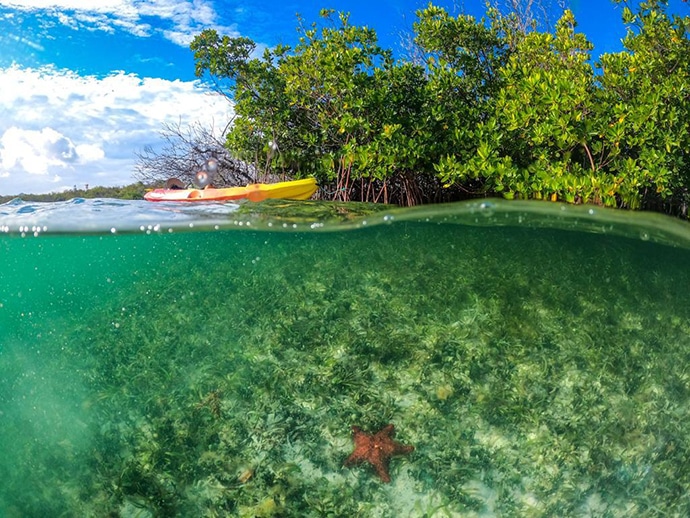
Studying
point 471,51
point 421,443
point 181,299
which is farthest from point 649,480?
point 471,51

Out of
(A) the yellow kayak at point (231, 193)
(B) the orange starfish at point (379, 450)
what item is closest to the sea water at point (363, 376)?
(B) the orange starfish at point (379, 450)

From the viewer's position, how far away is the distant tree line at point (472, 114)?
11273 millimetres

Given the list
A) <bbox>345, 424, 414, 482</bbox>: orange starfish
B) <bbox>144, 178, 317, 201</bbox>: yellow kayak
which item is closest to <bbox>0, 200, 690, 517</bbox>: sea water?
<bbox>345, 424, 414, 482</bbox>: orange starfish

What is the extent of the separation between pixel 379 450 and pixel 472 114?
9.26 meters

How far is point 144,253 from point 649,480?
6.62 meters

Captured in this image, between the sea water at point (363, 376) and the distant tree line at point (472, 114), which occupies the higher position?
the distant tree line at point (472, 114)

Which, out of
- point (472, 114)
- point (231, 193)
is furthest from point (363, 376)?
point (472, 114)

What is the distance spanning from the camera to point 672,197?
12867 mm

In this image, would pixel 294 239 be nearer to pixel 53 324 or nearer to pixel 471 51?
pixel 53 324

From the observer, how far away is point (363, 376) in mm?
5891

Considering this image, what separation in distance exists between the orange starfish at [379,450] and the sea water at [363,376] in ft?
0.27

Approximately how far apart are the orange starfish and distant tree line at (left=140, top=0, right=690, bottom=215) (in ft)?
22.6

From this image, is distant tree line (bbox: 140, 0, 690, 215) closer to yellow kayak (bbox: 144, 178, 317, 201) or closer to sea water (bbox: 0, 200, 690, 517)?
yellow kayak (bbox: 144, 178, 317, 201)

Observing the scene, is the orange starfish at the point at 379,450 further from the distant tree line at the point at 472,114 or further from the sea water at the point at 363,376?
the distant tree line at the point at 472,114
